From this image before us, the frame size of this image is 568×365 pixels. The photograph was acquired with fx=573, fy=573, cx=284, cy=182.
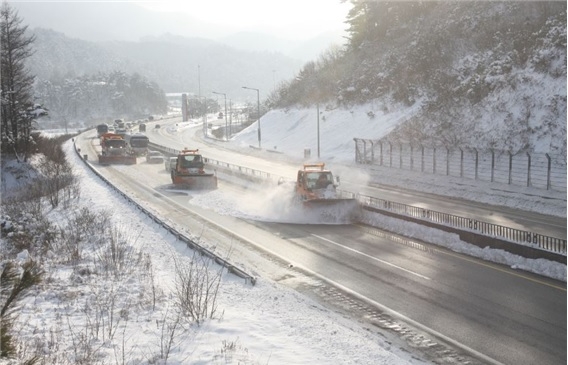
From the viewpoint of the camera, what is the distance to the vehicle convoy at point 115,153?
6184cm

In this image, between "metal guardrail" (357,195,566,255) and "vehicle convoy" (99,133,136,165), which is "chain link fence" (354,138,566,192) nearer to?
"metal guardrail" (357,195,566,255)

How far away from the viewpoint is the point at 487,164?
42.2 meters

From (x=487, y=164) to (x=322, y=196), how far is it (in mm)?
19502

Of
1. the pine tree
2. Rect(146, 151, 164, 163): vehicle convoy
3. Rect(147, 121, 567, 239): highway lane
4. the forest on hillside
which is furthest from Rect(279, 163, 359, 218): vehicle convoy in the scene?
the pine tree

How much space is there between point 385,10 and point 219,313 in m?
78.8

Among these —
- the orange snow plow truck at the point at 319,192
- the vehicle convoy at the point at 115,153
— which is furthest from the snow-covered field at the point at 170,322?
the vehicle convoy at the point at 115,153

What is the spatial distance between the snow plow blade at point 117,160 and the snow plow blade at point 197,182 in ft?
74.0

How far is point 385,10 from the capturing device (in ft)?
279

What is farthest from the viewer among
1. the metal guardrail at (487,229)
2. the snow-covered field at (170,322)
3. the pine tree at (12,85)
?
the pine tree at (12,85)

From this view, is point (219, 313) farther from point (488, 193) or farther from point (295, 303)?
point (488, 193)

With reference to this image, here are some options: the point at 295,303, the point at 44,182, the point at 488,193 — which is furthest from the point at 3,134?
the point at 295,303

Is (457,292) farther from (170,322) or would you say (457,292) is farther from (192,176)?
(192,176)

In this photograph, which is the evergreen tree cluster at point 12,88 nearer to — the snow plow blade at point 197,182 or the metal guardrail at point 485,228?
the snow plow blade at point 197,182

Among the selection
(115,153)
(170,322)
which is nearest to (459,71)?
(115,153)
